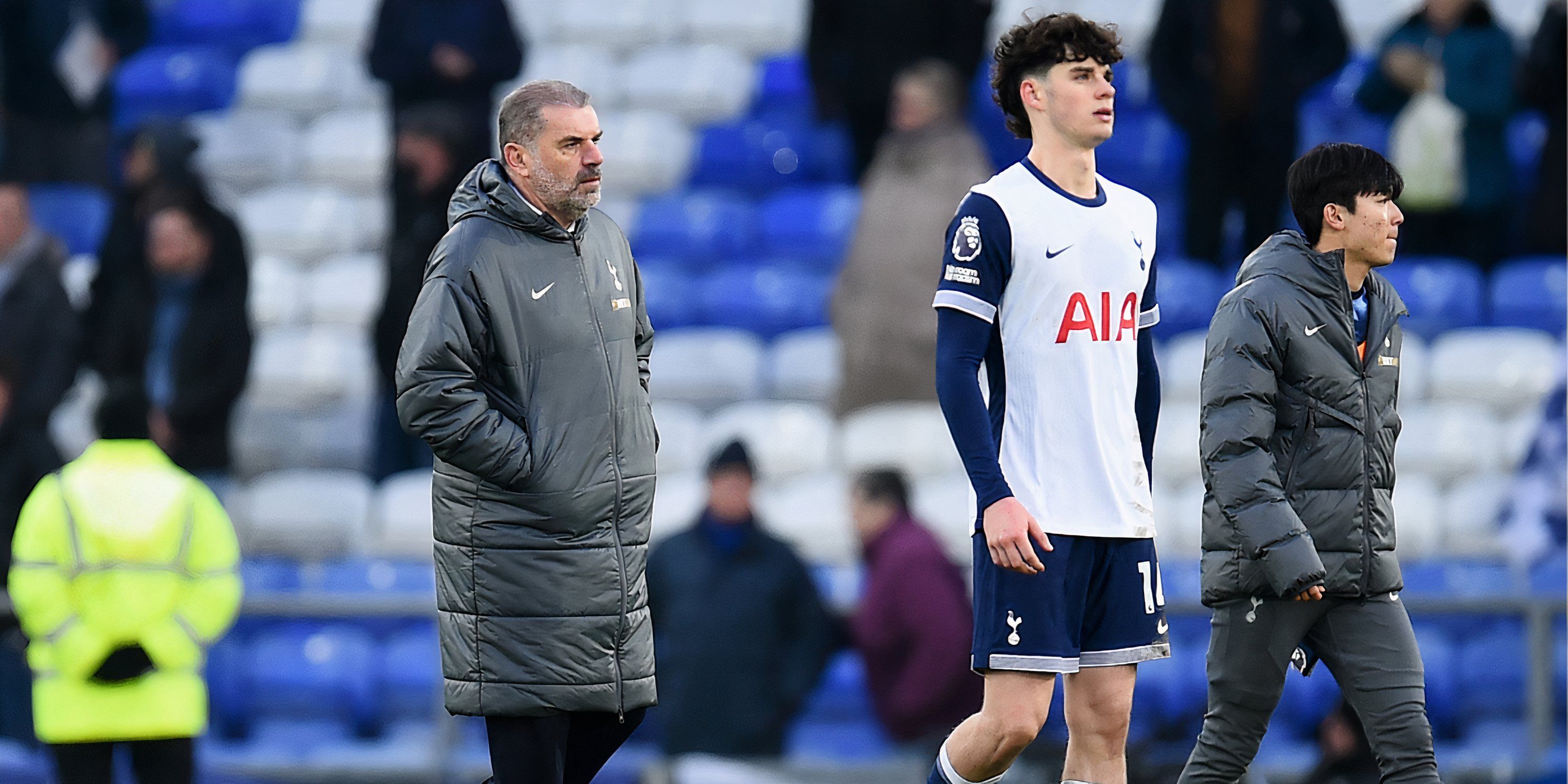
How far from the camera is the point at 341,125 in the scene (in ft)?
42.2

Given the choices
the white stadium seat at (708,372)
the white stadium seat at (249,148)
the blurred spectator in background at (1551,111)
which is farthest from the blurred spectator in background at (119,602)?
the blurred spectator in background at (1551,111)

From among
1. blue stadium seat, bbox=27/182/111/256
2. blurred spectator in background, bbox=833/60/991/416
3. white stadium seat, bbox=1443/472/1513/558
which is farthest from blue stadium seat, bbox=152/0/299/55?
white stadium seat, bbox=1443/472/1513/558

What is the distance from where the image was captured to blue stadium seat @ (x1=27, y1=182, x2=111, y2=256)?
1175cm

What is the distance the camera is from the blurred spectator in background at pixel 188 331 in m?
9.15

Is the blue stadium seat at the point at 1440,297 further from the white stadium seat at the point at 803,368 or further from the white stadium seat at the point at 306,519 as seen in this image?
the white stadium seat at the point at 306,519

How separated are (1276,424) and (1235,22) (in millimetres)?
5630

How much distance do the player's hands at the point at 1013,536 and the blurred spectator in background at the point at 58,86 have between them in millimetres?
8594

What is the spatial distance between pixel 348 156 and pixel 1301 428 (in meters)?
9.00

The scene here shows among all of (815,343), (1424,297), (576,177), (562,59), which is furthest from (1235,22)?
(576,177)

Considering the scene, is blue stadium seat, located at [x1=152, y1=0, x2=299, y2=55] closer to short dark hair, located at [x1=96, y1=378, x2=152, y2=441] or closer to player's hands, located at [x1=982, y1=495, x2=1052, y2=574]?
short dark hair, located at [x1=96, y1=378, x2=152, y2=441]

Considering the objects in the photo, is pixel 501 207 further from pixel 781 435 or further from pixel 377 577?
pixel 781 435

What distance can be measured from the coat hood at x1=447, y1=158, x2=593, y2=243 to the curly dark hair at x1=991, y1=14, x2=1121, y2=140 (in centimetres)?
103

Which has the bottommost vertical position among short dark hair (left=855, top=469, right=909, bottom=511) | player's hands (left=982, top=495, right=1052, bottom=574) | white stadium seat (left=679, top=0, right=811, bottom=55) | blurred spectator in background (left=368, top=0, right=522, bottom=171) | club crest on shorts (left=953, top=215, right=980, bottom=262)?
short dark hair (left=855, top=469, right=909, bottom=511)

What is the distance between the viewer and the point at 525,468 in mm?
4250
